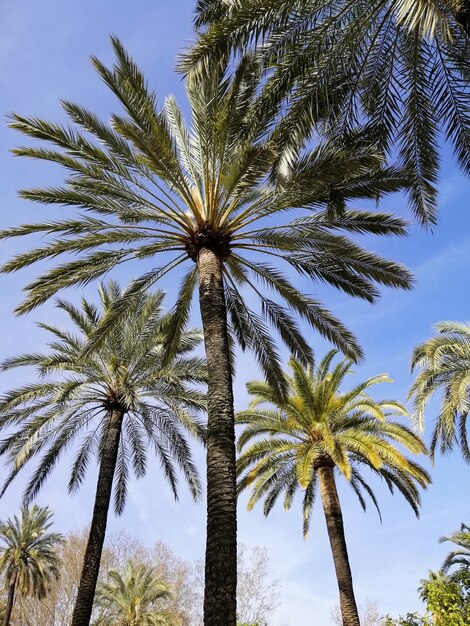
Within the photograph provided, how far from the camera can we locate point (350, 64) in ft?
27.7

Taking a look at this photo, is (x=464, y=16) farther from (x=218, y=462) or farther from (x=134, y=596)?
(x=134, y=596)

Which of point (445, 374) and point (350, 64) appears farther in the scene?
point (445, 374)

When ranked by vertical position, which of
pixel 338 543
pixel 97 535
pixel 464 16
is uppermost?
pixel 464 16

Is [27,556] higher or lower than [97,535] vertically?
higher

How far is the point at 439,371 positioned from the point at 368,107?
32.7 feet

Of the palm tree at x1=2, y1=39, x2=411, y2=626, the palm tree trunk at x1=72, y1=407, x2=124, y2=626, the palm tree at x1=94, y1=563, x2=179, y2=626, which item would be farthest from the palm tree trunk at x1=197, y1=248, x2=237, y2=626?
the palm tree at x1=94, y1=563, x2=179, y2=626

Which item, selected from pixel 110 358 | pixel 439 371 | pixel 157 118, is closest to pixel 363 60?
pixel 157 118

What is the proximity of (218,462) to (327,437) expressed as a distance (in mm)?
8285

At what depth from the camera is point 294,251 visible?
10.5 metres

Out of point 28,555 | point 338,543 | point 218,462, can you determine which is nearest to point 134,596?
point 28,555

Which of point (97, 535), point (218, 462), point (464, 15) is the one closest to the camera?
point (464, 15)

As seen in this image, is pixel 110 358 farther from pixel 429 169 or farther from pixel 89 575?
pixel 429 169

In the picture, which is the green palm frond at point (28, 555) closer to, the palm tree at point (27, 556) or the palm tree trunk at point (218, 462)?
the palm tree at point (27, 556)

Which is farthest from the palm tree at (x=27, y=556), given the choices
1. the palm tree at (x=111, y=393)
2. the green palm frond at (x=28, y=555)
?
the palm tree at (x=111, y=393)
